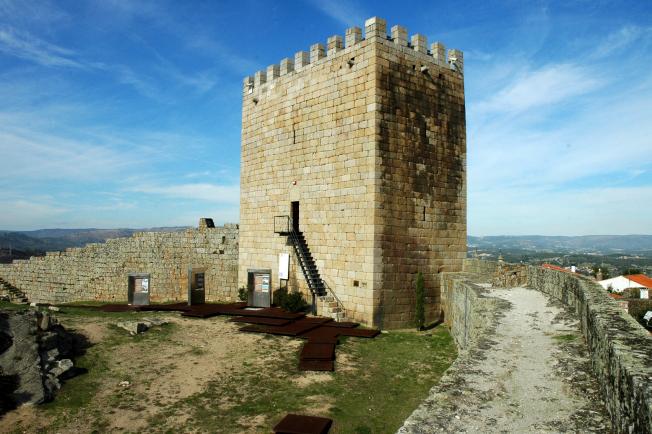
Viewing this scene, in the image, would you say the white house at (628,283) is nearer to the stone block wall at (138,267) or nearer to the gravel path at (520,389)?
the stone block wall at (138,267)

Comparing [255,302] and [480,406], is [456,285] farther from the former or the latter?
[480,406]

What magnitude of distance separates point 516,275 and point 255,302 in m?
8.23

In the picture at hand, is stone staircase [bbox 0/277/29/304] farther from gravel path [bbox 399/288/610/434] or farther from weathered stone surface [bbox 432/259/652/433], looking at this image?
gravel path [bbox 399/288/610/434]

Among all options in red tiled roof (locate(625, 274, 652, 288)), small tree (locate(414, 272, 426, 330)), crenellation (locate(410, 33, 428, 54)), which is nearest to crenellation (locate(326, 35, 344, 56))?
crenellation (locate(410, 33, 428, 54))

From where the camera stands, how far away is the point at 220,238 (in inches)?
741

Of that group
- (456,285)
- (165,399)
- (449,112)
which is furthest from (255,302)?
(449,112)

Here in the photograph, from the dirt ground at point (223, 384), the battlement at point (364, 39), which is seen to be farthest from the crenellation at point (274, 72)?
the dirt ground at point (223, 384)

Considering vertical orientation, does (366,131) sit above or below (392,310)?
above

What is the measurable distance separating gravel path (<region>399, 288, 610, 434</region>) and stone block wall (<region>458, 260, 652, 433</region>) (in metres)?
0.22

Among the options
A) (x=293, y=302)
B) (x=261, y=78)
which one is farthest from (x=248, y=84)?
(x=293, y=302)

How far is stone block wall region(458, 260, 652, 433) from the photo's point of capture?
307 centimetres

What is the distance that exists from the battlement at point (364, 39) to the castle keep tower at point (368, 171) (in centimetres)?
4

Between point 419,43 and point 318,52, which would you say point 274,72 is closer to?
point 318,52

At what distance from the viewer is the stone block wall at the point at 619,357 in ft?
10.1
